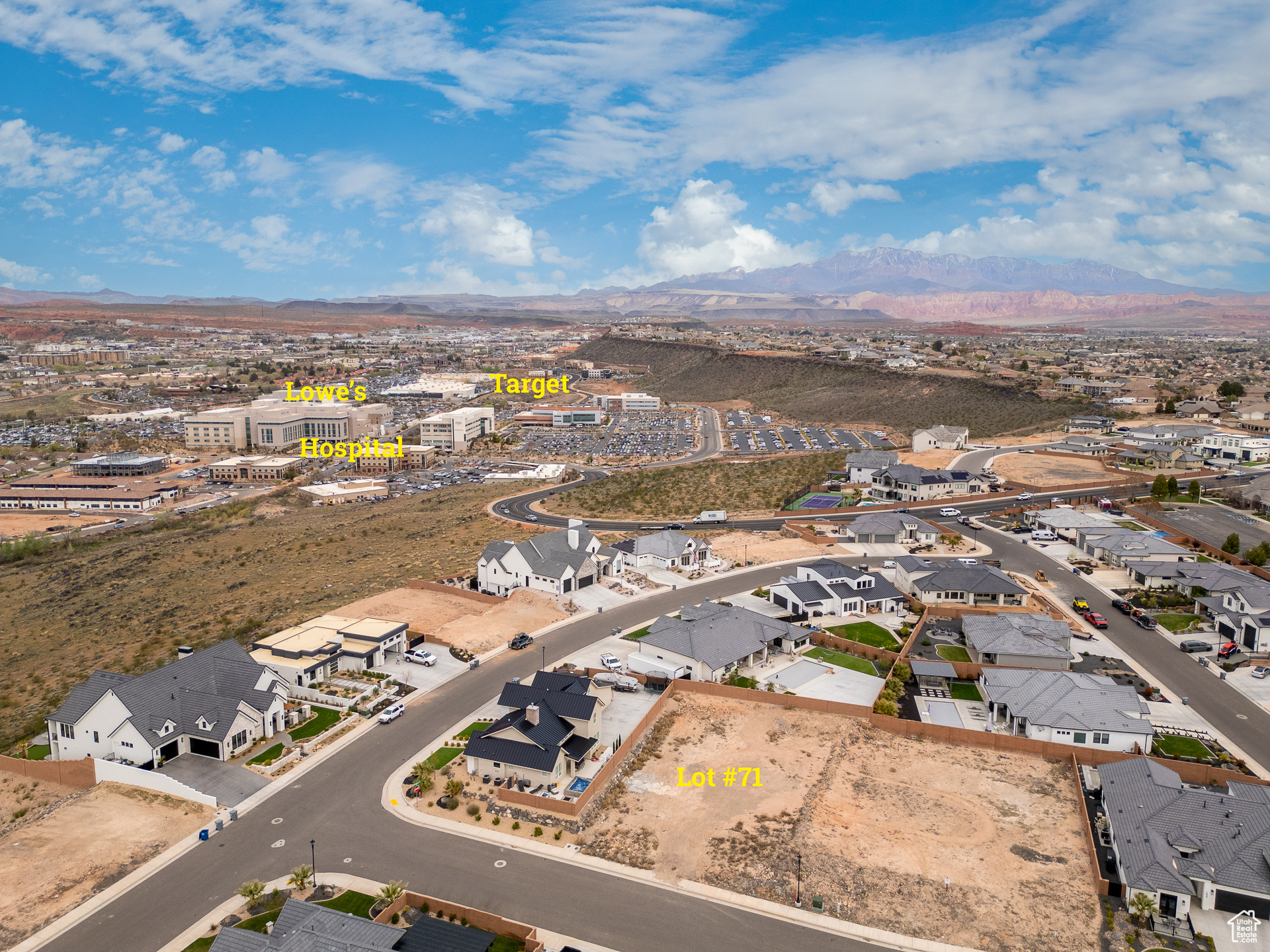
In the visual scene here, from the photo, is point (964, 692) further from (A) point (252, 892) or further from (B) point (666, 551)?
(A) point (252, 892)

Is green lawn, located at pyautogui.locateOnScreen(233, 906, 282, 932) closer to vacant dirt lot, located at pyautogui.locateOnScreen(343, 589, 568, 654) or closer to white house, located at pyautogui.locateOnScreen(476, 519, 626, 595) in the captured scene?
vacant dirt lot, located at pyautogui.locateOnScreen(343, 589, 568, 654)

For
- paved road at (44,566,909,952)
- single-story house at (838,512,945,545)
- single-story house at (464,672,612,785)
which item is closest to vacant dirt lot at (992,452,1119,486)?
single-story house at (838,512,945,545)

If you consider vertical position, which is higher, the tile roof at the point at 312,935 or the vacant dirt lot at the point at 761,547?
the vacant dirt lot at the point at 761,547

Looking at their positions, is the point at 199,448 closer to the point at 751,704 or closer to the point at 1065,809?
the point at 751,704

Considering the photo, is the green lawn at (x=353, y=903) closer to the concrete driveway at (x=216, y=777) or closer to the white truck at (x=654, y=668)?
the concrete driveway at (x=216, y=777)

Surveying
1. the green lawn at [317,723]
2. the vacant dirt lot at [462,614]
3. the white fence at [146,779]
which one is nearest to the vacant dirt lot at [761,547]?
the vacant dirt lot at [462,614]
